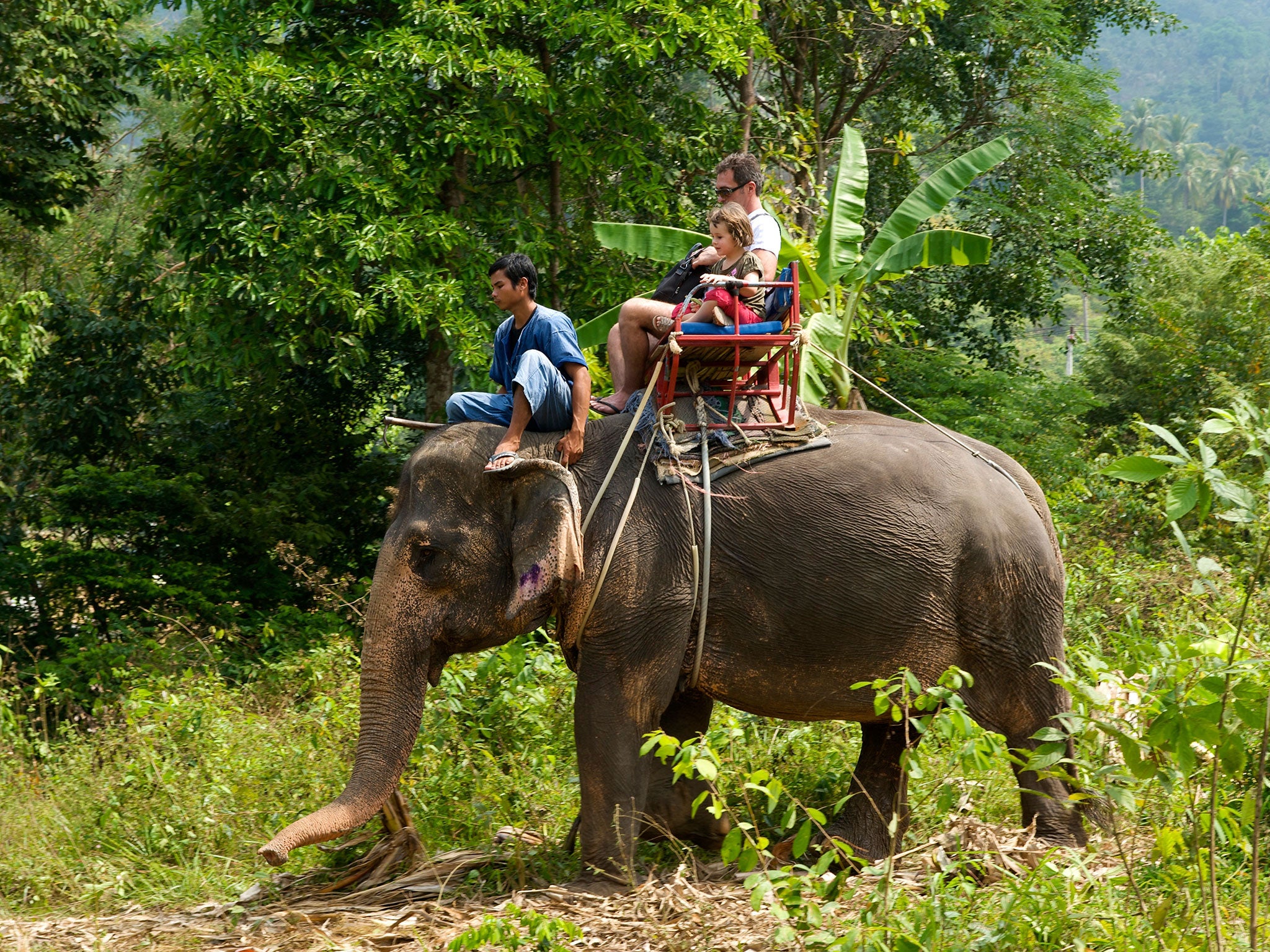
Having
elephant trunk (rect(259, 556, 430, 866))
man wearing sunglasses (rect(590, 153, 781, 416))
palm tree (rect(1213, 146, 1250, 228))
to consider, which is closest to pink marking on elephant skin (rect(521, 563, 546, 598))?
elephant trunk (rect(259, 556, 430, 866))

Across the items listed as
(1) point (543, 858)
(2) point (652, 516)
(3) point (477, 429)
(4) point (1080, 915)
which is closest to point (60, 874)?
(1) point (543, 858)

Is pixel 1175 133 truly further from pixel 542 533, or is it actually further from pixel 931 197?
pixel 542 533

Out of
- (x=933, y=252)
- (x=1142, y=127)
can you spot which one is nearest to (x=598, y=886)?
(x=933, y=252)

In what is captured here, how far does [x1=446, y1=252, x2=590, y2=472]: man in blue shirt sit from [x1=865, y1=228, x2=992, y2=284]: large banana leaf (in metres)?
3.85

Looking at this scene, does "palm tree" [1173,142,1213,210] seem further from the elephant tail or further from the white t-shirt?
the elephant tail

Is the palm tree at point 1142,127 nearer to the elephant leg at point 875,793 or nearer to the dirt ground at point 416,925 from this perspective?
the elephant leg at point 875,793

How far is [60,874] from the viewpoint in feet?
17.3

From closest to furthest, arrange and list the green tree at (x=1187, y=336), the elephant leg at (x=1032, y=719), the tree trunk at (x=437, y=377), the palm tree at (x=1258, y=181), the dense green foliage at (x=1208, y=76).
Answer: the elephant leg at (x=1032, y=719)
the tree trunk at (x=437, y=377)
the green tree at (x=1187, y=336)
the palm tree at (x=1258, y=181)
the dense green foliage at (x=1208, y=76)

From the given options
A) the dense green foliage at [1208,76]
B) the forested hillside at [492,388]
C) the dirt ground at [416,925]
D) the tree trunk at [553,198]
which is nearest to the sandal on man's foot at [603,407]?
the forested hillside at [492,388]

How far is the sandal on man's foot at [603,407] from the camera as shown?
5.08 metres

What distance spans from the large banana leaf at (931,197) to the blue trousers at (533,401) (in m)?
4.18

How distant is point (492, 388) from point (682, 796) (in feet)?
13.3

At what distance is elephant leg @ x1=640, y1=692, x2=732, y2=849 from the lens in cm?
520

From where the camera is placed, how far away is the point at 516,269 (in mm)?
4844
